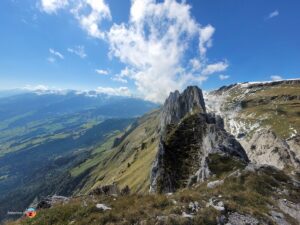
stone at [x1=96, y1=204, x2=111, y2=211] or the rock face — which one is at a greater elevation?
the rock face

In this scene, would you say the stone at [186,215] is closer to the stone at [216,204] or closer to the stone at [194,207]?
the stone at [194,207]

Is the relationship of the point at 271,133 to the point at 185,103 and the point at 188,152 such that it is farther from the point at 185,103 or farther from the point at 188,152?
the point at 185,103

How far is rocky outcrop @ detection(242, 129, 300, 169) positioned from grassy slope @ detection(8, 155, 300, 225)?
33.8m

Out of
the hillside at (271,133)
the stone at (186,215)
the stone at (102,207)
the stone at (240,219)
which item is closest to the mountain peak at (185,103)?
the hillside at (271,133)

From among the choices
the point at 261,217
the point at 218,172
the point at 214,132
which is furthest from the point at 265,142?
the point at 261,217

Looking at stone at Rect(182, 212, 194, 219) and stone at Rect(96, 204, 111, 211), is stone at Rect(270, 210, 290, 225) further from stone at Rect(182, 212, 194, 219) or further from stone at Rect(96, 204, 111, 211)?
stone at Rect(96, 204, 111, 211)

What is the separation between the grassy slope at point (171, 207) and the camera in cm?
1588

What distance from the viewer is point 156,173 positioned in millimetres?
49375

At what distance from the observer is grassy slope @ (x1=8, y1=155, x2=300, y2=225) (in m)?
15.9

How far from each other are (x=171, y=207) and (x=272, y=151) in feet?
181

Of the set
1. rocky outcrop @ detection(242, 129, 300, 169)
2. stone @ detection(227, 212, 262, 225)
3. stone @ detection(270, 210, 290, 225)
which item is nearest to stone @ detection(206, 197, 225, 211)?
stone @ detection(227, 212, 262, 225)

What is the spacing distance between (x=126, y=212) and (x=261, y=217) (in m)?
9.56

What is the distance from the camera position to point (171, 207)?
17.6 meters

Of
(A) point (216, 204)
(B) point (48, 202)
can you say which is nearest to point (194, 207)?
(A) point (216, 204)
